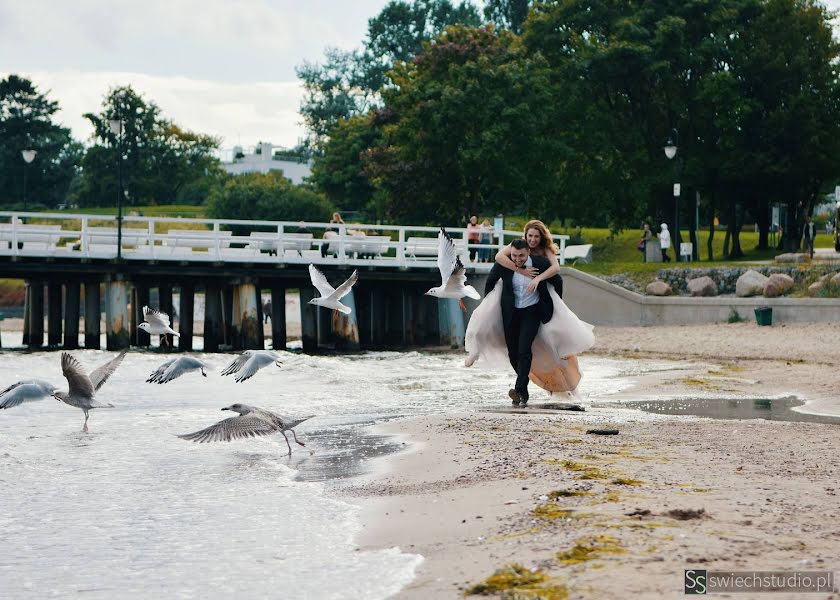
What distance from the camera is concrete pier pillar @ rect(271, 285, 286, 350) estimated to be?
36.4 m

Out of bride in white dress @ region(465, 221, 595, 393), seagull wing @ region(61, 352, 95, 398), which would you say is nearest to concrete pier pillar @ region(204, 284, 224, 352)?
seagull wing @ region(61, 352, 95, 398)

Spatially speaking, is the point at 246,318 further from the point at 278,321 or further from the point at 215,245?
the point at 215,245

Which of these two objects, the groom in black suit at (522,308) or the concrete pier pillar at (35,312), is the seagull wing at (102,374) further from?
the concrete pier pillar at (35,312)

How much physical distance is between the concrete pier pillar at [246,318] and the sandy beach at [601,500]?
68.1 feet

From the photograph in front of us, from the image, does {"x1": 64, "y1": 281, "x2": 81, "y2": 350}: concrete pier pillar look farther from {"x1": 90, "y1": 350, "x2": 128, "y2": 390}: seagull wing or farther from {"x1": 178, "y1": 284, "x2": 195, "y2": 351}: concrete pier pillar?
{"x1": 90, "y1": 350, "x2": 128, "y2": 390}: seagull wing

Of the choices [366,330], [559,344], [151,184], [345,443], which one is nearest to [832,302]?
[366,330]

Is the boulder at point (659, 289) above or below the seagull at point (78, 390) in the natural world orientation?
above

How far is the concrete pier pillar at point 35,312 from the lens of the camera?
40.0 meters

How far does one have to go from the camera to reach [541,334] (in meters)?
13.7

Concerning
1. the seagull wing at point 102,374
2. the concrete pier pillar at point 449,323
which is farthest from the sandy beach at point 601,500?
the concrete pier pillar at point 449,323

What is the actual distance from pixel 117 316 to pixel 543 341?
874 inches

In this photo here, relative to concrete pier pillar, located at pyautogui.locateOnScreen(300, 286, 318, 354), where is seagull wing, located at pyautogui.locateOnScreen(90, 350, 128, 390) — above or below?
above

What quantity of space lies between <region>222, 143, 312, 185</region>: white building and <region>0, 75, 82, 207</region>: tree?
24.3 m

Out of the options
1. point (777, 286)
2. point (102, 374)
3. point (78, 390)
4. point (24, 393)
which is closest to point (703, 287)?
point (777, 286)
